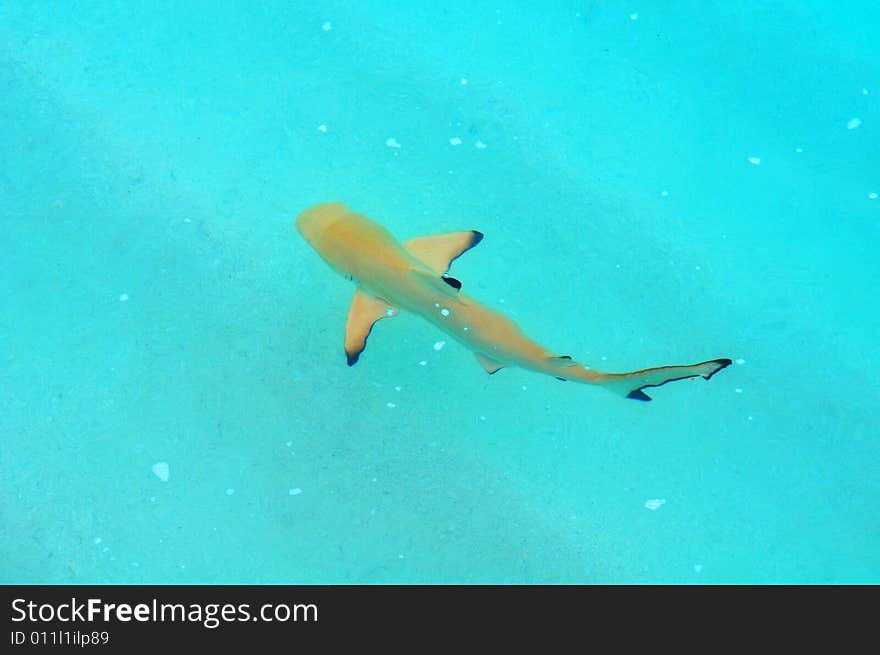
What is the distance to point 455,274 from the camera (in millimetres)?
2338

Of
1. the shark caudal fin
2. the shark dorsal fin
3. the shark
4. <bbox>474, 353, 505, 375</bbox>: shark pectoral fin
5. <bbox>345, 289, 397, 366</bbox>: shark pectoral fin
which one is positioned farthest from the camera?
the shark dorsal fin

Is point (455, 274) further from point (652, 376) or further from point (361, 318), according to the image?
point (652, 376)

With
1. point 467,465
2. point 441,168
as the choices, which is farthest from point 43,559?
point 441,168

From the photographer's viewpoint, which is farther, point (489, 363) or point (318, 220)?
point (318, 220)

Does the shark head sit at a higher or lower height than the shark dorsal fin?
higher

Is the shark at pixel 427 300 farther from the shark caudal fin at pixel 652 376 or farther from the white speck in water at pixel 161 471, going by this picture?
the white speck in water at pixel 161 471

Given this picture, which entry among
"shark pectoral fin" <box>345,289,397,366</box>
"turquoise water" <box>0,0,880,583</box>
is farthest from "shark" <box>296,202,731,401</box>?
"turquoise water" <box>0,0,880,583</box>

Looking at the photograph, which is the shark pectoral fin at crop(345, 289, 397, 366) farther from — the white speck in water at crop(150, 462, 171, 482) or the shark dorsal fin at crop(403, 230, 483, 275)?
the white speck in water at crop(150, 462, 171, 482)

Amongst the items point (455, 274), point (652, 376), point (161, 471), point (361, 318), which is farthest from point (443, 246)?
point (161, 471)

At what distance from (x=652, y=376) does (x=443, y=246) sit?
34.7 inches

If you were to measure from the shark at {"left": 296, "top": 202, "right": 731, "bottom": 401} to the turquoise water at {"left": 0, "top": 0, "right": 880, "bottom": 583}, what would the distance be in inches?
6.3

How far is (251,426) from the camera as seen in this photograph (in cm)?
230

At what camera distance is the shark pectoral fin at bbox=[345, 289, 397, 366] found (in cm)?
212

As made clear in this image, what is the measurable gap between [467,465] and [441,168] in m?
Answer: 1.09
